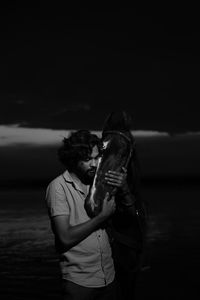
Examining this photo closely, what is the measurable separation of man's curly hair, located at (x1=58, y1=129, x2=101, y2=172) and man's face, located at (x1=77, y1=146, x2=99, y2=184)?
2cm

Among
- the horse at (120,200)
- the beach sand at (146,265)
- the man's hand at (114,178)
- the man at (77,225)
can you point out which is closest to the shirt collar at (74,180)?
the man at (77,225)

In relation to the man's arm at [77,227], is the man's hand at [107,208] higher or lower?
higher

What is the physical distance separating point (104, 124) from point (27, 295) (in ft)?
23.1

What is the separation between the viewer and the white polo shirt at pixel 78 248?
3039 millimetres

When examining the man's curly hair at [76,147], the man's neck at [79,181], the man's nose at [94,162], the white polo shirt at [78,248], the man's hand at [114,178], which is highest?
the man's curly hair at [76,147]

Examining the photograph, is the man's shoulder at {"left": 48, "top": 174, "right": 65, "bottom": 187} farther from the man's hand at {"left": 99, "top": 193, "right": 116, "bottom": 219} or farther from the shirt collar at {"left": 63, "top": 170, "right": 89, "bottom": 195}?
the man's hand at {"left": 99, "top": 193, "right": 116, "bottom": 219}

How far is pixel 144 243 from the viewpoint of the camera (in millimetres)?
3129

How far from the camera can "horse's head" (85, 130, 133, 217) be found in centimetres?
286

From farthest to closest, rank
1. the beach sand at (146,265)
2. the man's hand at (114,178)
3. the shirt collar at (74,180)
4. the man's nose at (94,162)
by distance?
the beach sand at (146,265) → the shirt collar at (74,180) → the man's nose at (94,162) → the man's hand at (114,178)

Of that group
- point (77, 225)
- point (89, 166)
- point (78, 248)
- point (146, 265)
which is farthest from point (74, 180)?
A: point (146, 265)

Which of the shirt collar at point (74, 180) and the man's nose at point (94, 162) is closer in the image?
the man's nose at point (94, 162)

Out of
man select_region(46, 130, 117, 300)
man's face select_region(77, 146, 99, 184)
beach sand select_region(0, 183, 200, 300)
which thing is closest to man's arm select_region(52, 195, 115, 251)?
man select_region(46, 130, 117, 300)

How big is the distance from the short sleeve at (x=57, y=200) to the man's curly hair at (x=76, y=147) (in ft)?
0.51

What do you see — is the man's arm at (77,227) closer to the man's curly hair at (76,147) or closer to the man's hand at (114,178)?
the man's hand at (114,178)
